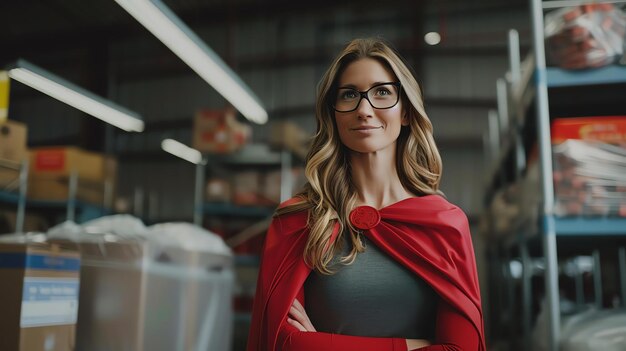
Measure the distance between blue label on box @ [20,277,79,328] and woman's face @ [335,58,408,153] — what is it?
1790 mm

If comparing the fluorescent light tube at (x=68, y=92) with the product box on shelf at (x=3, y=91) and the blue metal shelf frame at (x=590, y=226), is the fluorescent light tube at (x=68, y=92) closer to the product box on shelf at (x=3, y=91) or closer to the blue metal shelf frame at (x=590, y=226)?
the product box on shelf at (x=3, y=91)

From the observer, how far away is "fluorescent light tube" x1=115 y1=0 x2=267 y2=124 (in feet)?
12.8

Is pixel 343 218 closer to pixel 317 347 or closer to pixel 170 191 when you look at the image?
pixel 317 347

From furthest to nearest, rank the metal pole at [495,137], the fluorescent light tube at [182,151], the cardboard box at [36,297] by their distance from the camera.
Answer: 1. the fluorescent light tube at [182,151]
2. the metal pole at [495,137]
3. the cardboard box at [36,297]

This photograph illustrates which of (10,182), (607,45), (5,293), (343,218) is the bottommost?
(5,293)

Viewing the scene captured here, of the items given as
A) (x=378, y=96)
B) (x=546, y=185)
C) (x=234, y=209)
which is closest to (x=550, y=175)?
(x=546, y=185)

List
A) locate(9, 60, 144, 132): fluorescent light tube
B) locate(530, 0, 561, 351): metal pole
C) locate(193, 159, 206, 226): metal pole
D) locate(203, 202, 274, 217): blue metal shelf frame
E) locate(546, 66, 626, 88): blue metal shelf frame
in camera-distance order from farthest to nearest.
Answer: locate(203, 202, 274, 217): blue metal shelf frame < locate(193, 159, 206, 226): metal pole < locate(9, 60, 144, 132): fluorescent light tube < locate(546, 66, 626, 88): blue metal shelf frame < locate(530, 0, 561, 351): metal pole

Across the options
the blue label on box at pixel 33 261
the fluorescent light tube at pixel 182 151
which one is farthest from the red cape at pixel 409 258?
the fluorescent light tube at pixel 182 151

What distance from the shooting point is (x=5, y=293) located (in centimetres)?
245

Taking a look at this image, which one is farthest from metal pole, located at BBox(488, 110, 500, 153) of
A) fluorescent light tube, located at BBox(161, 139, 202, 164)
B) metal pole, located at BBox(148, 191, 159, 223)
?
metal pole, located at BBox(148, 191, 159, 223)

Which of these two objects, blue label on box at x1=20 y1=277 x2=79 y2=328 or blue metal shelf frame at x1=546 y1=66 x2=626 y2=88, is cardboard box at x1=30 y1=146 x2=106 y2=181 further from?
blue metal shelf frame at x1=546 y1=66 x2=626 y2=88

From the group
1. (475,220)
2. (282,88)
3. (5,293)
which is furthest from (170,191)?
(5,293)

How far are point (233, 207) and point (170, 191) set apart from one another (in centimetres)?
529

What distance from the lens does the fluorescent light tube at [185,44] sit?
12.8 ft
